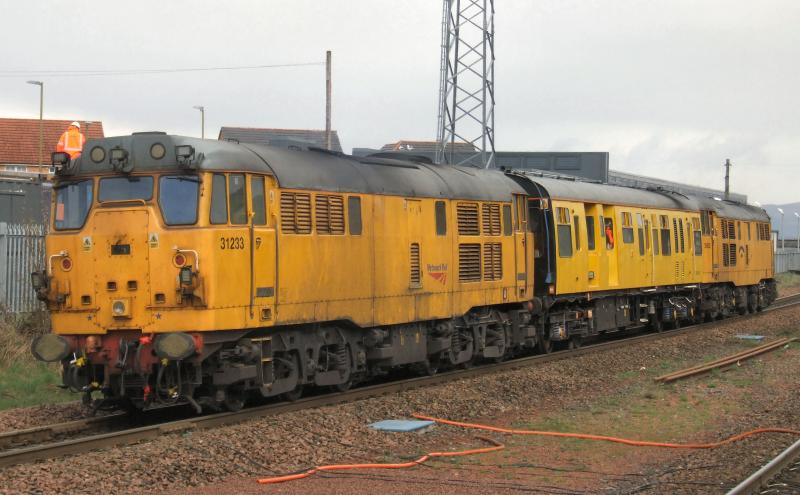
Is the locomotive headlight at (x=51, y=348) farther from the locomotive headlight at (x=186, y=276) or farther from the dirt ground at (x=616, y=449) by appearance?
the dirt ground at (x=616, y=449)

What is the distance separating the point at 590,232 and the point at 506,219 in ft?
13.4

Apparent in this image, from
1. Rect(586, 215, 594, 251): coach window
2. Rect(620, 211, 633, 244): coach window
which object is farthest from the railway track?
Rect(620, 211, 633, 244): coach window

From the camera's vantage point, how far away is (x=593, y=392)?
15.8 m

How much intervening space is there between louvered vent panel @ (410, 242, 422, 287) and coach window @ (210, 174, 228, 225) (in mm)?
4544

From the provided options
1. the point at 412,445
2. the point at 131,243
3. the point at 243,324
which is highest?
the point at 131,243

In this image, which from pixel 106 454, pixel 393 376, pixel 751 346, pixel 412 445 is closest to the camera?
pixel 106 454

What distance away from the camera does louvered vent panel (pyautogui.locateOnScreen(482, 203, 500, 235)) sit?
18288 millimetres

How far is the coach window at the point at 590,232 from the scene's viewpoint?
22.1 meters

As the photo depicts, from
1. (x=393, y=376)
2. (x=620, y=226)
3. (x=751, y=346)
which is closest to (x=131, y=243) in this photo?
(x=393, y=376)

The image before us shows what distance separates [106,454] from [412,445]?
135 inches

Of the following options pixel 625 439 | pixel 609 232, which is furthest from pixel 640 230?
pixel 625 439

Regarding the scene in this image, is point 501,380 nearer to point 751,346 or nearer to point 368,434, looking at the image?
point 368,434

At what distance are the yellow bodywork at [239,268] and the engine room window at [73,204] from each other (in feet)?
0.43

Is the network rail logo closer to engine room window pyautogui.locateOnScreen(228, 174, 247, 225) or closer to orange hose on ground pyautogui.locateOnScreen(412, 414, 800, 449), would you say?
orange hose on ground pyautogui.locateOnScreen(412, 414, 800, 449)
